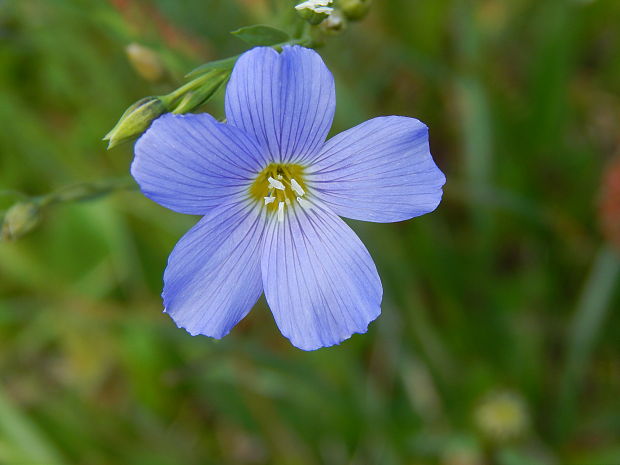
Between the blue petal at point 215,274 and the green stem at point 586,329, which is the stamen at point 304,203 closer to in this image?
the blue petal at point 215,274

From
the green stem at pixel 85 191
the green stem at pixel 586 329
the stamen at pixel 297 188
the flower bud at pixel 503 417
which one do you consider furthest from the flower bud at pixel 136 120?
the green stem at pixel 586 329

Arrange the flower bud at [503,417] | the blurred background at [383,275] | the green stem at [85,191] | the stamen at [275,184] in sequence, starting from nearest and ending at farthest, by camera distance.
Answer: the stamen at [275,184]
the green stem at [85,191]
the flower bud at [503,417]
the blurred background at [383,275]

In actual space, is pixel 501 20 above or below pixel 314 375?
above

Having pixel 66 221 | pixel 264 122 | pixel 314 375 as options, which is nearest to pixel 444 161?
pixel 314 375

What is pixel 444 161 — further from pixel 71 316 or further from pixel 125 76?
pixel 71 316

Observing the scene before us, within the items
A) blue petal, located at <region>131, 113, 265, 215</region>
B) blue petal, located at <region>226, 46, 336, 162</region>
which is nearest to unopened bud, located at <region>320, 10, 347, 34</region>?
blue petal, located at <region>226, 46, 336, 162</region>

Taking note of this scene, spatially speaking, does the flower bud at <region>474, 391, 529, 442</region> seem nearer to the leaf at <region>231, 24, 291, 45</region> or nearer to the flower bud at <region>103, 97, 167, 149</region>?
the leaf at <region>231, 24, 291, 45</region>
